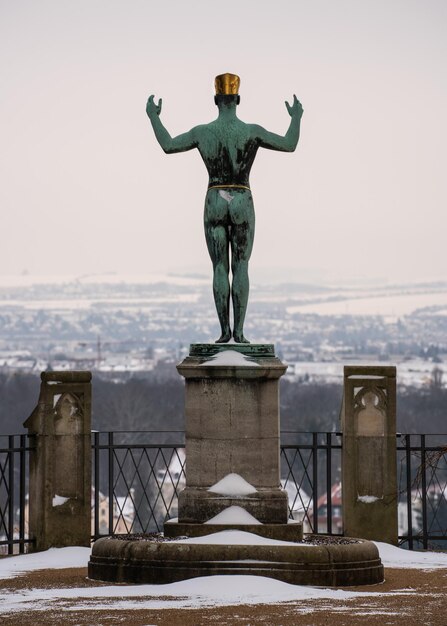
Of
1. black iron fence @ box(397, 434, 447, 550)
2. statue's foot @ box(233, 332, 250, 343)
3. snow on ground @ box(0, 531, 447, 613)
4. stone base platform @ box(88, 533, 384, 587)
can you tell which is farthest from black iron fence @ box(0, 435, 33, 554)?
black iron fence @ box(397, 434, 447, 550)

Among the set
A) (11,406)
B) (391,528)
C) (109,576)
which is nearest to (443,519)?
(391,528)

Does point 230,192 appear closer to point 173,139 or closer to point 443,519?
point 173,139

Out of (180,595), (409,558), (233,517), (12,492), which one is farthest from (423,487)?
(180,595)

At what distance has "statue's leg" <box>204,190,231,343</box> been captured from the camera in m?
17.2

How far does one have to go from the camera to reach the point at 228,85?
17.4 metres

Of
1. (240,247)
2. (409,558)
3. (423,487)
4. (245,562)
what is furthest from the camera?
(423,487)

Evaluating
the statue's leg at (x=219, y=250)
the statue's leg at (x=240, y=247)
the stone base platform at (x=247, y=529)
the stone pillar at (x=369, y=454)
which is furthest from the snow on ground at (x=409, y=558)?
the statue's leg at (x=219, y=250)

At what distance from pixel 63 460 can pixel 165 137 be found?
421 cm

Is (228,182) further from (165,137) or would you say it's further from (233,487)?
(233,487)

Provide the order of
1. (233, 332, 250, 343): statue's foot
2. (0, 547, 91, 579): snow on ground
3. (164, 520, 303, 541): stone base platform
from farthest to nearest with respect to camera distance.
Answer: (0, 547, 91, 579): snow on ground, (233, 332, 250, 343): statue's foot, (164, 520, 303, 541): stone base platform

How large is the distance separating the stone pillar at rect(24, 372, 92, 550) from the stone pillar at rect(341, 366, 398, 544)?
306cm

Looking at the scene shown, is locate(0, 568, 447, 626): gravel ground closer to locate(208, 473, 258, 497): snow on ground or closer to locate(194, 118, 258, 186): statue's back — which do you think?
locate(208, 473, 258, 497): snow on ground

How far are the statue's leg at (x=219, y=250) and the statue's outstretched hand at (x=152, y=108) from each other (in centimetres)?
110

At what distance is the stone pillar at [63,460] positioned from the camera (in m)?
19.2
